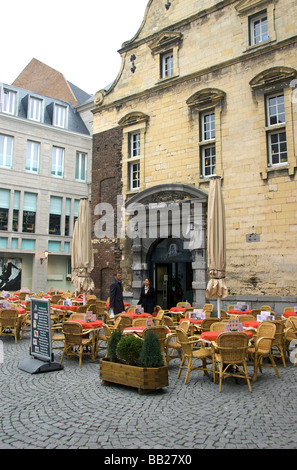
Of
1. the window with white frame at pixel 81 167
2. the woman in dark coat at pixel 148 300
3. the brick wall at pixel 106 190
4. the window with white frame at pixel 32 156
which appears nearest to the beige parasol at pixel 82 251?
the woman in dark coat at pixel 148 300

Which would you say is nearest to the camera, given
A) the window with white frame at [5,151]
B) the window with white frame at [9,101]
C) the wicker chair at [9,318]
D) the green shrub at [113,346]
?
the green shrub at [113,346]

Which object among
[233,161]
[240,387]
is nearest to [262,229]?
[233,161]

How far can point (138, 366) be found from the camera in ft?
19.2

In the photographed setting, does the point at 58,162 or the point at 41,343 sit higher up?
the point at 58,162

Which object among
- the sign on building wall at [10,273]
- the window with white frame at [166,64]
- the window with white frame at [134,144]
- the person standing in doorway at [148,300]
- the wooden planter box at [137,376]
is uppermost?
the window with white frame at [166,64]

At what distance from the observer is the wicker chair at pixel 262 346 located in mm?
6488

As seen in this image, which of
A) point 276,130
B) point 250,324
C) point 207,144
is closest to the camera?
point 250,324

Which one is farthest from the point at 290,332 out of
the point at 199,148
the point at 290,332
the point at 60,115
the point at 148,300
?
the point at 60,115

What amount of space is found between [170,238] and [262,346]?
8788mm

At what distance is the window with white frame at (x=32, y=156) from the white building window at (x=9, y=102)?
2.30 m

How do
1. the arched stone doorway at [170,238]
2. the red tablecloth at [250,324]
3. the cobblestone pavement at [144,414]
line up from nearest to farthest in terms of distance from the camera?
the cobblestone pavement at [144,414] → the red tablecloth at [250,324] → the arched stone doorway at [170,238]

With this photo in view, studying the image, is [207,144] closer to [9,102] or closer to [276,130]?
[276,130]

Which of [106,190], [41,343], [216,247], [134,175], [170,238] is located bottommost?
[41,343]

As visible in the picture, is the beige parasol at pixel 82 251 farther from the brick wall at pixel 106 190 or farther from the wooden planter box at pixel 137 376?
the wooden planter box at pixel 137 376
